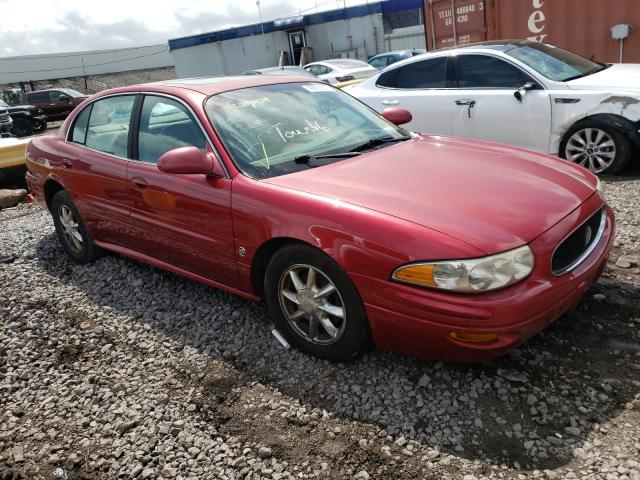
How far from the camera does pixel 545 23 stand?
8.78 metres

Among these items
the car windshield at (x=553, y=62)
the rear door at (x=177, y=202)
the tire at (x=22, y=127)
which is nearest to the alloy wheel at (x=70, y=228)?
the rear door at (x=177, y=202)

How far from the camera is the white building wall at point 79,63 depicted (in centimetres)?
3897

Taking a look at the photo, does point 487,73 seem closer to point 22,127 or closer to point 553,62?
point 553,62

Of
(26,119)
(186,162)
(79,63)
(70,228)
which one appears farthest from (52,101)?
(186,162)

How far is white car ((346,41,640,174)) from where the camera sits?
18.8 feet

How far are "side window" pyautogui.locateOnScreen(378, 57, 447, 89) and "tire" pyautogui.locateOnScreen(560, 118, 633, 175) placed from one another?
5.41 ft

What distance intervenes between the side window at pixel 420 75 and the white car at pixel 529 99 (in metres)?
0.01

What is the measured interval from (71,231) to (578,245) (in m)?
4.08


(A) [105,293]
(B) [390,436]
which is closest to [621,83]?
(B) [390,436]

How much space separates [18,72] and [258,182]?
4320 centimetres

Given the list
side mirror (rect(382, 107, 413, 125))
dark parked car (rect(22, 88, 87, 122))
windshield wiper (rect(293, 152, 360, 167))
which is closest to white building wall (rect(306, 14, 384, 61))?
dark parked car (rect(22, 88, 87, 122))

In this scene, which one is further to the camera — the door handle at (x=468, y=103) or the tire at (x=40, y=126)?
the tire at (x=40, y=126)

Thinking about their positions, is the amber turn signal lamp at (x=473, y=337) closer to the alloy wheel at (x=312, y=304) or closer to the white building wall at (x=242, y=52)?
the alloy wheel at (x=312, y=304)

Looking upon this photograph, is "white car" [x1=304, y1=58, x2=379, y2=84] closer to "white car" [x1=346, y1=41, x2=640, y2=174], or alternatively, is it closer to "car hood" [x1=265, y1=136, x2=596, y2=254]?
"white car" [x1=346, y1=41, x2=640, y2=174]
